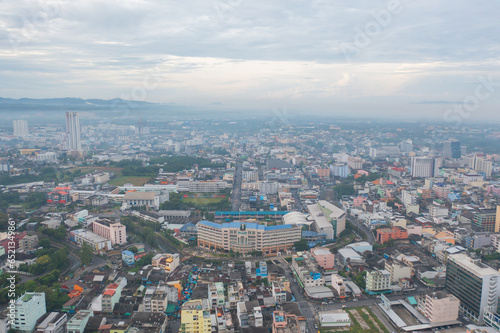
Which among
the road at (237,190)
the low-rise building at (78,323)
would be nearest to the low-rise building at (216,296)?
the low-rise building at (78,323)

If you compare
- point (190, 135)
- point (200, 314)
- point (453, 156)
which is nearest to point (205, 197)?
point (200, 314)

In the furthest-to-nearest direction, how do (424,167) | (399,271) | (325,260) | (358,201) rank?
(424,167) → (358,201) → (325,260) → (399,271)

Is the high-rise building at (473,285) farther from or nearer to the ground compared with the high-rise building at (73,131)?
nearer to the ground

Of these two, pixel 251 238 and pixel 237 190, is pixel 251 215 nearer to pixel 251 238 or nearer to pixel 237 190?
pixel 251 238

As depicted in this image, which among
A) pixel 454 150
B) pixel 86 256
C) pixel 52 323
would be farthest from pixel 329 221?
pixel 454 150

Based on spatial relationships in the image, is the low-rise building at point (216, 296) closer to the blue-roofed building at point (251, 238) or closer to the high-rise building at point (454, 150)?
the blue-roofed building at point (251, 238)

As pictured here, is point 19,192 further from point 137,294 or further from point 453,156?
point 453,156

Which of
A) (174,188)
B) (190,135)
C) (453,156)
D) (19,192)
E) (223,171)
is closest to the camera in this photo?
(19,192)
